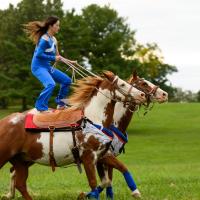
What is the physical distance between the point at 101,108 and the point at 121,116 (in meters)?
1.54

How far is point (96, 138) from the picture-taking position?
918 cm

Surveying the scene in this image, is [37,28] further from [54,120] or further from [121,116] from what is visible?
[121,116]

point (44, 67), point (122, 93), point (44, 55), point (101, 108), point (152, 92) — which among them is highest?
point (44, 55)

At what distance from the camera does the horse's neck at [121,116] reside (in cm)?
1094

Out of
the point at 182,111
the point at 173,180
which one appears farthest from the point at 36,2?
the point at 173,180

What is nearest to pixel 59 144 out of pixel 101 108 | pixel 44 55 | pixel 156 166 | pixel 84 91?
pixel 101 108

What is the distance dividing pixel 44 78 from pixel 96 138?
4.71 ft

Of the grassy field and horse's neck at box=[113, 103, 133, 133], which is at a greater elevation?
horse's neck at box=[113, 103, 133, 133]

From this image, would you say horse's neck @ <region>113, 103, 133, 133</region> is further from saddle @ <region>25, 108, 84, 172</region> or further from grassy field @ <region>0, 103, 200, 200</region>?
saddle @ <region>25, 108, 84, 172</region>

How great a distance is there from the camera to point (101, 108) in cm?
951

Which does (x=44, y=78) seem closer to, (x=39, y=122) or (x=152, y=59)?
(x=39, y=122)

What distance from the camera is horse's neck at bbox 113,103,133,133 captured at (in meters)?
10.9

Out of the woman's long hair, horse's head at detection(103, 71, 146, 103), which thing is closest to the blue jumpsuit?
the woman's long hair

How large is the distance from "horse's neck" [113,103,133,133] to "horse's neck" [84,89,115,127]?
1343 mm
